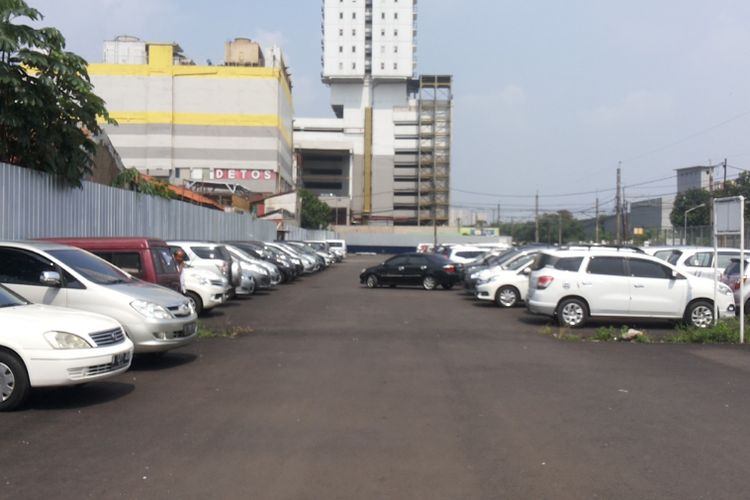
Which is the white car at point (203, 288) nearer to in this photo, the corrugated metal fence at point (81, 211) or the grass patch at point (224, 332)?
the grass patch at point (224, 332)

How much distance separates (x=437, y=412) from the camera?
902 cm

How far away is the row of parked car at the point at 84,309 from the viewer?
8734mm

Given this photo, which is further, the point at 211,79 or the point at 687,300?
the point at 211,79

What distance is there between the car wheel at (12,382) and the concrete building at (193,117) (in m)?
83.9

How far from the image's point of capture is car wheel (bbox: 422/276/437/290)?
3250 cm

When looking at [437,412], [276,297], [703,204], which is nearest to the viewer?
[437,412]

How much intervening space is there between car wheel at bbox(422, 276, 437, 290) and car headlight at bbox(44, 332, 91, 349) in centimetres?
2405

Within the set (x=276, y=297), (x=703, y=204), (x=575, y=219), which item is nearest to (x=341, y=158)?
(x=575, y=219)

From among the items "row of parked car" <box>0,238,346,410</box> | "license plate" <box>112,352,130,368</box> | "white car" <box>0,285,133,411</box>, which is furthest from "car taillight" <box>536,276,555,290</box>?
"white car" <box>0,285,133,411</box>

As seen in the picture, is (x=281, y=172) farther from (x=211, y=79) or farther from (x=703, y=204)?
(x=703, y=204)

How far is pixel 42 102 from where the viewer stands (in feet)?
59.4

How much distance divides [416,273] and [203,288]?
568 inches

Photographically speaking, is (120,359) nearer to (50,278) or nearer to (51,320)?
(51,320)

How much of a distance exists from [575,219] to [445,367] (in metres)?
111
